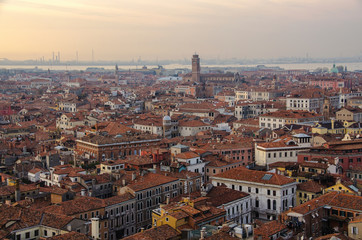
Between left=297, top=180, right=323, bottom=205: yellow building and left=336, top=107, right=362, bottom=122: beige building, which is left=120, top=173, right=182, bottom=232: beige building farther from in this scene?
left=336, top=107, right=362, bottom=122: beige building

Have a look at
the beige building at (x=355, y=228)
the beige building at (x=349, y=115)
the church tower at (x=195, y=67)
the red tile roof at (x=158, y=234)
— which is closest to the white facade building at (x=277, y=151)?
the beige building at (x=355, y=228)

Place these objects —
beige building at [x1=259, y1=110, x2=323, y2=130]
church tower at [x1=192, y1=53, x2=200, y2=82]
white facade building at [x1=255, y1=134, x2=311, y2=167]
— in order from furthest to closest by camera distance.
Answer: church tower at [x1=192, y1=53, x2=200, y2=82], beige building at [x1=259, y1=110, x2=323, y2=130], white facade building at [x1=255, y1=134, x2=311, y2=167]

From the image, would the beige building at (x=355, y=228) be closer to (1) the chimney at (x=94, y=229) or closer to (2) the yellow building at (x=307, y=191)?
(2) the yellow building at (x=307, y=191)

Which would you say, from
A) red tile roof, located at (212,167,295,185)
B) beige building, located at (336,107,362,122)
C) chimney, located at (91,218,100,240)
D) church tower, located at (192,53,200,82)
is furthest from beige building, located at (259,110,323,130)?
church tower, located at (192,53,200,82)

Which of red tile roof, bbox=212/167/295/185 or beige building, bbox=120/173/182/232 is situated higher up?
red tile roof, bbox=212/167/295/185

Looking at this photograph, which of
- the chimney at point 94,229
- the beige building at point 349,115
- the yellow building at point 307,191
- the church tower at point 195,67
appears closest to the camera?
the chimney at point 94,229

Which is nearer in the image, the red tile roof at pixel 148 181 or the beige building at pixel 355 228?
the beige building at pixel 355 228

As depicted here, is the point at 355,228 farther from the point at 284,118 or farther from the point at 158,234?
the point at 284,118

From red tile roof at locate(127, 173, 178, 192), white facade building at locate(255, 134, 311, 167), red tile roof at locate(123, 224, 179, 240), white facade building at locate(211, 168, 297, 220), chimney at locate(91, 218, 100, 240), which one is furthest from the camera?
white facade building at locate(255, 134, 311, 167)

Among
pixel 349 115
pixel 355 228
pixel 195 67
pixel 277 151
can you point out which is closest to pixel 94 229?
pixel 355 228

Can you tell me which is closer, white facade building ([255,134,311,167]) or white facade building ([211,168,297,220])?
white facade building ([211,168,297,220])
